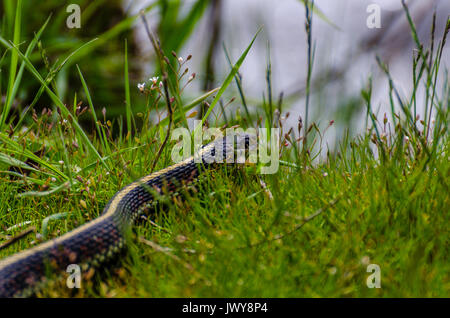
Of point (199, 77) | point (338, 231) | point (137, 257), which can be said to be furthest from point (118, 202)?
point (199, 77)

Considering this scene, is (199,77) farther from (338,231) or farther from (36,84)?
(338,231)

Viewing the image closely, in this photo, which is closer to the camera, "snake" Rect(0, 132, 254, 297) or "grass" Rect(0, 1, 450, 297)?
"grass" Rect(0, 1, 450, 297)

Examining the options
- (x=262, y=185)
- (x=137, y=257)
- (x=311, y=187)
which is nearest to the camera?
(x=137, y=257)

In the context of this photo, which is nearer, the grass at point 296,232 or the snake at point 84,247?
the grass at point 296,232

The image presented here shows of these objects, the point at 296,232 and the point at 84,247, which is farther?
the point at 84,247
